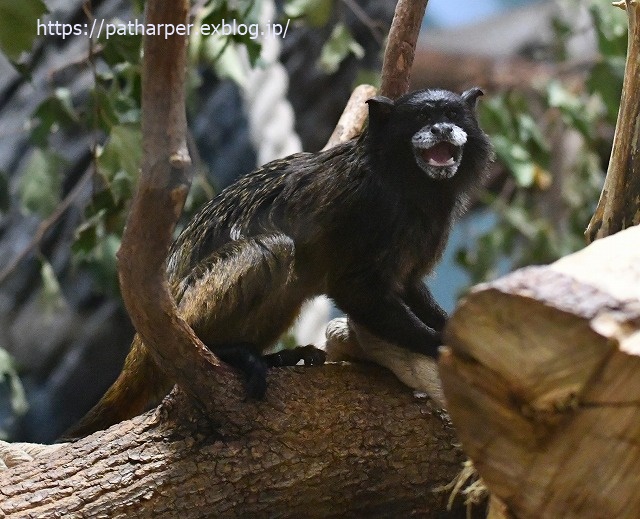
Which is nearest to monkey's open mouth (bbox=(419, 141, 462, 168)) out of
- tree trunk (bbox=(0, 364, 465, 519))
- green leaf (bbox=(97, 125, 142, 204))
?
tree trunk (bbox=(0, 364, 465, 519))

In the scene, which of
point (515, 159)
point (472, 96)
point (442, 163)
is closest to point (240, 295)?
point (442, 163)

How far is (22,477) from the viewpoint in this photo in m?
2.09

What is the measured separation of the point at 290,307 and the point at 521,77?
180 inches

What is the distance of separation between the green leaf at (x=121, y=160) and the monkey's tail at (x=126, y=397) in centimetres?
66

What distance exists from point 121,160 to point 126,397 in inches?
33.4

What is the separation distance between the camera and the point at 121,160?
2.84 metres

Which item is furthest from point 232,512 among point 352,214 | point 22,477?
point 352,214

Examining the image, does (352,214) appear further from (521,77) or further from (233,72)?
(521,77)

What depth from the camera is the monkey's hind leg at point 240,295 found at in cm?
225

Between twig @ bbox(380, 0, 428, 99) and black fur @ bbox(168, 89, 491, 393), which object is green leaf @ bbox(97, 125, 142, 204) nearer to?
black fur @ bbox(168, 89, 491, 393)

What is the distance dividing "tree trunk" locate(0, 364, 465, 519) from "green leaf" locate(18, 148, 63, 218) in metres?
1.28

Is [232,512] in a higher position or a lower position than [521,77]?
lower

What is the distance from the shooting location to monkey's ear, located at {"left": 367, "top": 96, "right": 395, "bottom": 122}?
253cm

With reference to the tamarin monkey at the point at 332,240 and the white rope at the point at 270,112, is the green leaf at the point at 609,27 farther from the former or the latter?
the white rope at the point at 270,112
